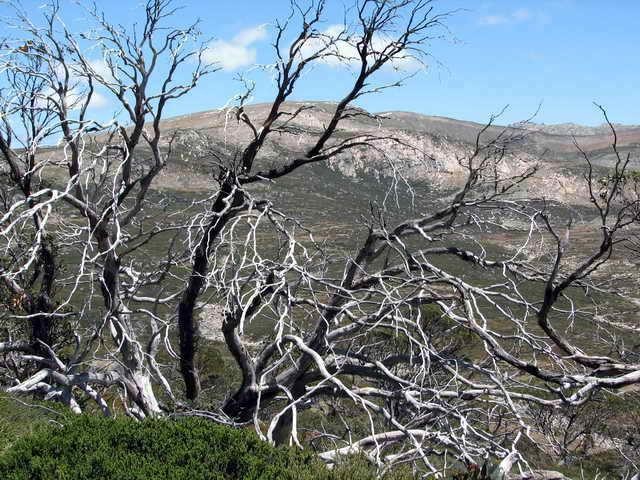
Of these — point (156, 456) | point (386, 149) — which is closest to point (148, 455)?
point (156, 456)

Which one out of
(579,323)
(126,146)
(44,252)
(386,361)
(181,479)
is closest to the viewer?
(181,479)

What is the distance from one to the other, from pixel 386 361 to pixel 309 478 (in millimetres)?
3025

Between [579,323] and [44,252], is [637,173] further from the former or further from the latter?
[579,323]

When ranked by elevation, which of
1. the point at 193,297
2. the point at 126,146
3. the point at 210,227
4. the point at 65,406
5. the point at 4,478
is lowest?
the point at 65,406

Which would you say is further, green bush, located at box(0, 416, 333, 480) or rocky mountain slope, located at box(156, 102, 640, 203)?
rocky mountain slope, located at box(156, 102, 640, 203)

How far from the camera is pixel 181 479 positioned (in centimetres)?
393

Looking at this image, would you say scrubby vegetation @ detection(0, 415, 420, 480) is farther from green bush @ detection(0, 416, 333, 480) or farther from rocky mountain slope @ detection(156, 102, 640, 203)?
rocky mountain slope @ detection(156, 102, 640, 203)

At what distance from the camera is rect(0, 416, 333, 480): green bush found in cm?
402

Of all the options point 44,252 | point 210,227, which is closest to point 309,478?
point 210,227

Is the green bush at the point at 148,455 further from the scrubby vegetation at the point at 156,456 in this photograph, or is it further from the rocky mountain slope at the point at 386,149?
the rocky mountain slope at the point at 386,149

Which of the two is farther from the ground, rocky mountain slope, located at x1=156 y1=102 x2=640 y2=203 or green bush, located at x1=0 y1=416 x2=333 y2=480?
rocky mountain slope, located at x1=156 y1=102 x2=640 y2=203

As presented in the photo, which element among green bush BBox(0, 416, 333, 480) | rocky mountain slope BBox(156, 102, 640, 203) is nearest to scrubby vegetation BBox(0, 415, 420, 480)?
green bush BBox(0, 416, 333, 480)

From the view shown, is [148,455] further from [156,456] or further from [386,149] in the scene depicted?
[386,149]

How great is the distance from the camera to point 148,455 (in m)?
4.25
